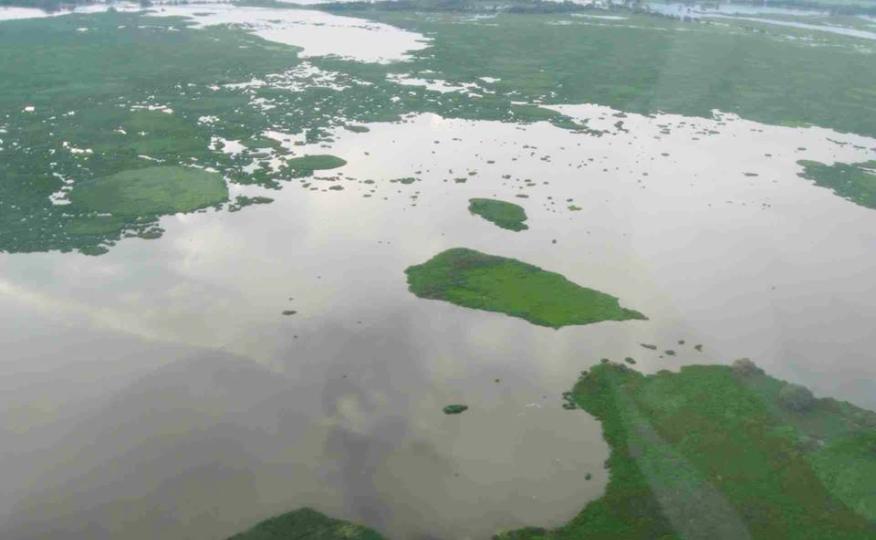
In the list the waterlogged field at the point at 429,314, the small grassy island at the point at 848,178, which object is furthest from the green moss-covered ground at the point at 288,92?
the small grassy island at the point at 848,178

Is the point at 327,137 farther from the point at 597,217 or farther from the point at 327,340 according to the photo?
the point at 327,340

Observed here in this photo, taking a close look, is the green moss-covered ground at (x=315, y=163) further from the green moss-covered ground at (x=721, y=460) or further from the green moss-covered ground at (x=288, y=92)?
the green moss-covered ground at (x=721, y=460)

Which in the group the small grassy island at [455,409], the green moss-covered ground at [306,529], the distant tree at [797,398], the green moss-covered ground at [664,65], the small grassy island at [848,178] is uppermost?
the green moss-covered ground at [664,65]

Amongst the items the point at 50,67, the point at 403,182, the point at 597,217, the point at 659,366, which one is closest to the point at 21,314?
the point at 403,182

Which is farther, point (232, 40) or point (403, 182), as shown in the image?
point (232, 40)

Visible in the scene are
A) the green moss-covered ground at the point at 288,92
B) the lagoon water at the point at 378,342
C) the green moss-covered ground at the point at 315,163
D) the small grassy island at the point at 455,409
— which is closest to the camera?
the lagoon water at the point at 378,342
